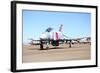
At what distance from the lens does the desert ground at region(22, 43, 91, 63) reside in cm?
140

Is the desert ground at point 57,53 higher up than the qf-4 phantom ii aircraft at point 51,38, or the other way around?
the qf-4 phantom ii aircraft at point 51,38

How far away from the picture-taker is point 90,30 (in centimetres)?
157

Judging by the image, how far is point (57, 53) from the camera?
148cm

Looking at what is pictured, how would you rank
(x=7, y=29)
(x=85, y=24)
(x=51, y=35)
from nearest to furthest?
(x=7, y=29)
(x=51, y=35)
(x=85, y=24)

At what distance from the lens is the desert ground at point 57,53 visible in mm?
1403

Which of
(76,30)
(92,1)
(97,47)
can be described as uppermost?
(92,1)

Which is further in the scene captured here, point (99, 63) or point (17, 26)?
point (99, 63)

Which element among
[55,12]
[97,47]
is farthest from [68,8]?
[97,47]

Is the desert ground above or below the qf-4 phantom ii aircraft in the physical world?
below

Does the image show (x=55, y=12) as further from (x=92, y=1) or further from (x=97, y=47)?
(x=97, y=47)

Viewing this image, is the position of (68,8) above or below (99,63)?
above

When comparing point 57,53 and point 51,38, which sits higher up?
point 51,38

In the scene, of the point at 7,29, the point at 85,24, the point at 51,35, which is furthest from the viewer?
the point at 85,24

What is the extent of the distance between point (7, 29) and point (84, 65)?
65 centimetres
